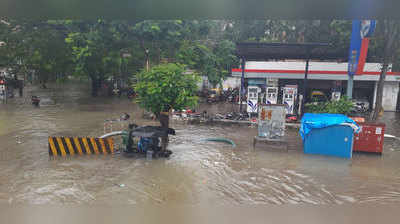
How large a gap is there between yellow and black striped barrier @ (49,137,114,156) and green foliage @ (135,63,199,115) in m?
2.38

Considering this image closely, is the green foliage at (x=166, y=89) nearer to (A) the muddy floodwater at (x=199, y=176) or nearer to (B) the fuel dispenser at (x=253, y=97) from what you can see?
(A) the muddy floodwater at (x=199, y=176)

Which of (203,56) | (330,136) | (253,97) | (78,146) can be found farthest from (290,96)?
(78,146)

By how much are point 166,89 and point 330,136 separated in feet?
21.1

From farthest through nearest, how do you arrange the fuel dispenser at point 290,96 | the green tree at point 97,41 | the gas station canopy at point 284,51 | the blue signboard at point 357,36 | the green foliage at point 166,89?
the green tree at point 97,41, the fuel dispenser at point 290,96, the gas station canopy at point 284,51, the blue signboard at point 357,36, the green foliage at point 166,89

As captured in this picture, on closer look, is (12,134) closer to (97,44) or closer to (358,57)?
(97,44)

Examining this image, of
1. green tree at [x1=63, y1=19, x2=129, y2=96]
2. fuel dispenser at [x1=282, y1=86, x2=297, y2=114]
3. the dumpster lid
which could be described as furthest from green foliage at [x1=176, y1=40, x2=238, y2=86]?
the dumpster lid

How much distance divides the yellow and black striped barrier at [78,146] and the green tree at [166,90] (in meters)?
2.23

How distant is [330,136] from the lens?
1121 centimetres

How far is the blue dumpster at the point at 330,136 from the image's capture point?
36.0ft

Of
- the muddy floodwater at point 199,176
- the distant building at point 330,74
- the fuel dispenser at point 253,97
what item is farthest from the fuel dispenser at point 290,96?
the muddy floodwater at point 199,176

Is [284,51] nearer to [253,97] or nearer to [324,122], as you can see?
[253,97]

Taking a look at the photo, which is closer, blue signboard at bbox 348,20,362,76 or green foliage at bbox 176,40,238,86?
blue signboard at bbox 348,20,362,76

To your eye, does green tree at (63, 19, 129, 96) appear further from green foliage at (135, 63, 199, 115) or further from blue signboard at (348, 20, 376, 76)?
blue signboard at (348, 20, 376, 76)

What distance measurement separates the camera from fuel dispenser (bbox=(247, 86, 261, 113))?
1920cm
